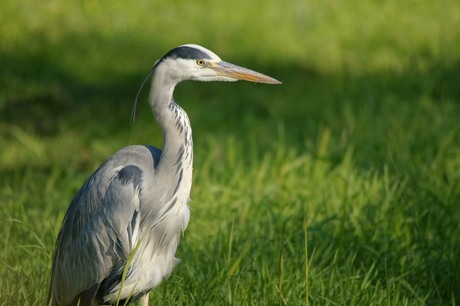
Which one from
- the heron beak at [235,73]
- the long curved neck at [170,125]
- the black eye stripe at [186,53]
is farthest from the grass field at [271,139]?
the black eye stripe at [186,53]

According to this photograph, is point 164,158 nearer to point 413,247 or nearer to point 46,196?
point 413,247

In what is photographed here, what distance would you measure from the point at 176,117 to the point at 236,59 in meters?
5.15

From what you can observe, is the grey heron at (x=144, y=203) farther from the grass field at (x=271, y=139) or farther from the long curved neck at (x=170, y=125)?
the grass field at (x=271, y=139)

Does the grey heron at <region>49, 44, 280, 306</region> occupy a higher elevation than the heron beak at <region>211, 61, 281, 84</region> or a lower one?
lower

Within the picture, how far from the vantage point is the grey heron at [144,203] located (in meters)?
3.90

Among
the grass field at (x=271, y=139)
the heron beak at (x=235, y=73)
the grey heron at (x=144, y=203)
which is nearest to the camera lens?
the grey heron at (x=144, y=203)

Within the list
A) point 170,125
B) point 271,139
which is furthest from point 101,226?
point 271,139

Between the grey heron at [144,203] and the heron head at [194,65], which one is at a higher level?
the heron head at [194,65]

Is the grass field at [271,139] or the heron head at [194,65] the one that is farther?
the grass field at [271,139]

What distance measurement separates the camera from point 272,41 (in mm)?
9508

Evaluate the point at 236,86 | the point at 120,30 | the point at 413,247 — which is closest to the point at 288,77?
the point at 236,86

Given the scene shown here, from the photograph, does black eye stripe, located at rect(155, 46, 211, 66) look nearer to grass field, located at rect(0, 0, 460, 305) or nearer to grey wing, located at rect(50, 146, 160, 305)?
grey wing, located at rect(50, 146, 160, 305)

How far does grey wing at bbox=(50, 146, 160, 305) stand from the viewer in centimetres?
390

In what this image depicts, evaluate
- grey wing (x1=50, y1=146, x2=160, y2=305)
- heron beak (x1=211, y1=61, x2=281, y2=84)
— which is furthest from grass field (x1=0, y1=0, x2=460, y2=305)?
heron beak (x1=211, y1=61, x2=281, y2=84)
